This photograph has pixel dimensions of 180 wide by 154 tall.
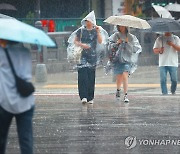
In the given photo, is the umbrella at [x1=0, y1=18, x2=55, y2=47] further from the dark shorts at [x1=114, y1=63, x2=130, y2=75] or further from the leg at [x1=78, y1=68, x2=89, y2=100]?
the dark shorts at [x1=114, y1=63, x2=130, y2=75]

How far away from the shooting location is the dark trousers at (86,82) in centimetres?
1495

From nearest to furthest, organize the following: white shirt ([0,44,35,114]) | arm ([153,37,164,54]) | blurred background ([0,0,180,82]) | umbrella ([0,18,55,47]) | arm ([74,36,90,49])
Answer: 1. umbrella ([0,18,55,47])
2. white shirt ([0,44,35,114])
3. arm ([74,36,90,49])
4. arm ([153,37,164,54])
5. blurred background ([0,0,180,82])

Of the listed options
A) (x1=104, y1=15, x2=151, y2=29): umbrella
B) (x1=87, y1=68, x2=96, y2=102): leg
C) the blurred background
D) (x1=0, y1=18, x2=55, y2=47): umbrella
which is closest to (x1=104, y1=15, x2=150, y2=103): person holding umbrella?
(x1=104, y1=15, x2=151, y2=29): umbrella

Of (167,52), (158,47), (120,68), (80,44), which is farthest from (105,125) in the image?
(167,52)

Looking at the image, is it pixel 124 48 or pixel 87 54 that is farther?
pixel 124 48

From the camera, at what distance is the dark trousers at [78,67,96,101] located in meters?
14.9

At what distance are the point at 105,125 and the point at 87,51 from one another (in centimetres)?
331

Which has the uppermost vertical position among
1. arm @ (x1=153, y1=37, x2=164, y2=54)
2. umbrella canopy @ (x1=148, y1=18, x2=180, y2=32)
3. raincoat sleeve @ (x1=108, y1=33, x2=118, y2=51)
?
umbrella canopy @ (x1=148, y1=18, x2=180, y2=32)

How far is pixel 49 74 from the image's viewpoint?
24.5m

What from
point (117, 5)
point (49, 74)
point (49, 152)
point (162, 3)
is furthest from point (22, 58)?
point (162, 3)

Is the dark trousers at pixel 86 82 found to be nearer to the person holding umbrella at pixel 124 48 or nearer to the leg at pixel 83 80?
the leg at pixel 83 80

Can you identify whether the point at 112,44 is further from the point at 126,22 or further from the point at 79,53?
the point at 79,53

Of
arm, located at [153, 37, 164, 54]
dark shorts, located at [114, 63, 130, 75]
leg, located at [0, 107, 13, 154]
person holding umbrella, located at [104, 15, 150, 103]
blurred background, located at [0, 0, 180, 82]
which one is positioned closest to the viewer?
leg, located at [0, 107, 13, 154]

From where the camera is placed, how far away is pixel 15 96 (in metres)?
7.53
